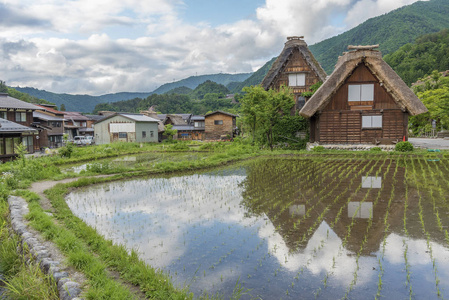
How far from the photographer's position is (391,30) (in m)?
78.2

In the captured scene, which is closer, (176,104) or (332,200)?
(332,200)

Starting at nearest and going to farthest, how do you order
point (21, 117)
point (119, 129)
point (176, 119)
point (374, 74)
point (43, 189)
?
point (43, 189) → point (374, 74) → point (21, 117) → point (119, 129) → point (176, 119)

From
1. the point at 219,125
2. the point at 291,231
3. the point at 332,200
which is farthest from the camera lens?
the point at 219,125

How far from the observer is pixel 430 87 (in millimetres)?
37719

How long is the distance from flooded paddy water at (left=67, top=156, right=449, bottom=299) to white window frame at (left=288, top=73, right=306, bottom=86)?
45.1 ft

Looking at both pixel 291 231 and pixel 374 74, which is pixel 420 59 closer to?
pixel 374 74

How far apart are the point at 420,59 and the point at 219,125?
4165cm

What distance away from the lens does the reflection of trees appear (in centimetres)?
551

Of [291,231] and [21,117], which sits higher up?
[21,117]

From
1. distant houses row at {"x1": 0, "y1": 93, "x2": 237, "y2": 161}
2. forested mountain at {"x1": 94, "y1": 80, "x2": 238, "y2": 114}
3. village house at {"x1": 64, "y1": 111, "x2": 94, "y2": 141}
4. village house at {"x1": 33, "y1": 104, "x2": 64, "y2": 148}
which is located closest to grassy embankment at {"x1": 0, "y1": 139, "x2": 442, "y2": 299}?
distant houses row at {"x1": 0, "y1": 93, "x2": 237, "y2": 161}

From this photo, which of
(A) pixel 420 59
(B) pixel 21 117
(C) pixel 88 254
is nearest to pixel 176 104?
(B) pixel 21 117

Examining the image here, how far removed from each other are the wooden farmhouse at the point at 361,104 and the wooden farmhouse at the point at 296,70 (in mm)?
4316

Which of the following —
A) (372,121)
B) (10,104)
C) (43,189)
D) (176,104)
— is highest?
(176,104)

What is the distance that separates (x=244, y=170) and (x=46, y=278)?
9980 millimetres
